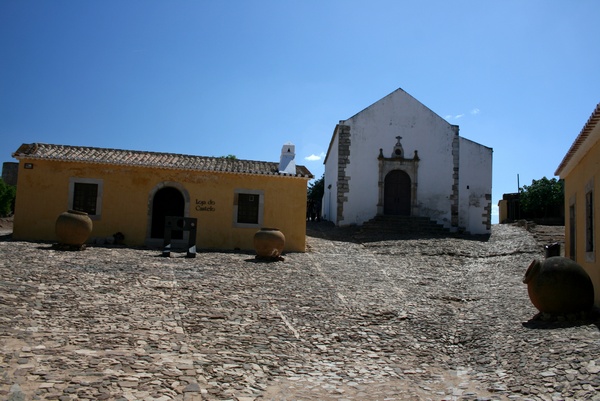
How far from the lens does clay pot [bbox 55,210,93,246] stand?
14.1 metres

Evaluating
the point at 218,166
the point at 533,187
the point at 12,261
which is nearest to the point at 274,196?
the point at 218,166

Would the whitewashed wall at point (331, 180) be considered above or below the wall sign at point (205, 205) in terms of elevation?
above

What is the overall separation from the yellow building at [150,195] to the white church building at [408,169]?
5690mm

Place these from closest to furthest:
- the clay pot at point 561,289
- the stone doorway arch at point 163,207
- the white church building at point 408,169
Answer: the clay pot at point 561,289 < the stone doorway arch at point 163,207 < the white church building at point 408,169

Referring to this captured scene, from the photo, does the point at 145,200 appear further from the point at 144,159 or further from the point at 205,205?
the point at 205,205

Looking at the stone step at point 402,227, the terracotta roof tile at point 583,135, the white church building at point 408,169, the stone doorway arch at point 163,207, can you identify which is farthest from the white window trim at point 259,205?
the terracotta roof tile at point 583,135

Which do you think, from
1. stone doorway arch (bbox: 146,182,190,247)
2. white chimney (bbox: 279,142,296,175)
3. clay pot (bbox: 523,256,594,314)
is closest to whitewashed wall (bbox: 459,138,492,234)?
Answer: white chimney (bbox: 279,142,296,175)

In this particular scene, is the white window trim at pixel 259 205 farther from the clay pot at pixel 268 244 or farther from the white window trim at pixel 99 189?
the white window trim at pixel 99 189

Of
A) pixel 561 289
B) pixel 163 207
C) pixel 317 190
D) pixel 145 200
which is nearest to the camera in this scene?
pixel 561 289

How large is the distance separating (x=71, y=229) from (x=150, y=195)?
148 inches

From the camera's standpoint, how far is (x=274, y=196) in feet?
59.7

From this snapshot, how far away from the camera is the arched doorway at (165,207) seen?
17906 millimetres

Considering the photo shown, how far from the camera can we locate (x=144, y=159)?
18141 millimetres

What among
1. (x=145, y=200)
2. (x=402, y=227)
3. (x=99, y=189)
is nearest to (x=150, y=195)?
(x=145, y=200)
